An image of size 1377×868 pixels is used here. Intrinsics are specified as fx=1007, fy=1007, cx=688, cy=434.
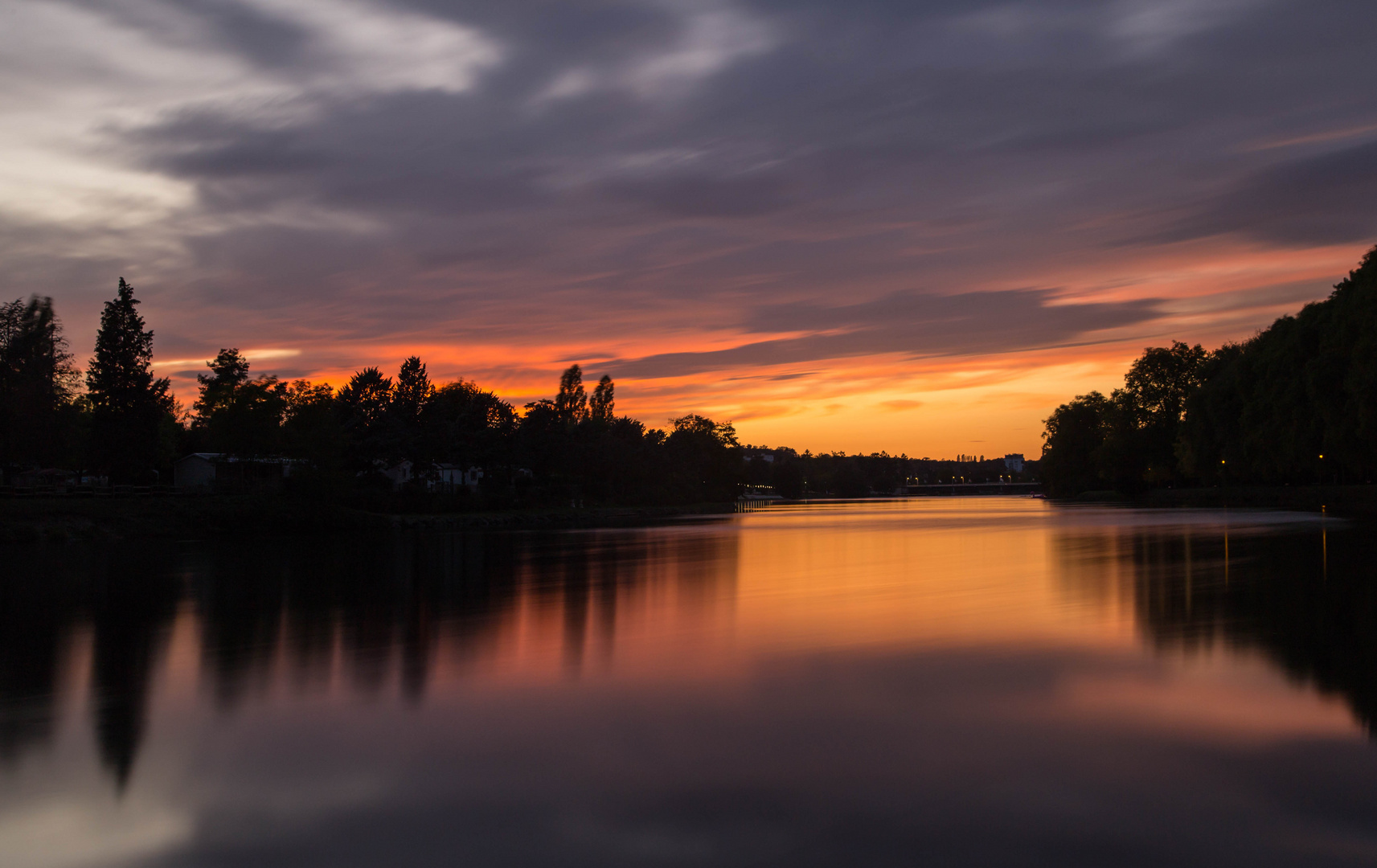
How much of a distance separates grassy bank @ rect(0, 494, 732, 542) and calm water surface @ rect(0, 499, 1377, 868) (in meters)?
26.6

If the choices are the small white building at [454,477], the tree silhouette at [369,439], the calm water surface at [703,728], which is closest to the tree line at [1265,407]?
the calm water surface at [703,728]

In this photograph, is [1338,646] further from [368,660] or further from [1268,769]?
[368,660]

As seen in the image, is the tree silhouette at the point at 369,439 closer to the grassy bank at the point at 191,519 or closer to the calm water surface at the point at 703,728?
the grassy bank at the point at 191,519

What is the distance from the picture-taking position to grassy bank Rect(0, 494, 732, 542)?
3912cm

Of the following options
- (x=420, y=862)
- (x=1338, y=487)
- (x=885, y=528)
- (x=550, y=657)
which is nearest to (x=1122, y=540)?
(x=885, y=528)

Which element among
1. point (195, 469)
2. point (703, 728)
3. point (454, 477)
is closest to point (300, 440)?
point (195, 469)

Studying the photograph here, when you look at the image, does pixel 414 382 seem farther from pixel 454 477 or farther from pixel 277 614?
pixel 277 614

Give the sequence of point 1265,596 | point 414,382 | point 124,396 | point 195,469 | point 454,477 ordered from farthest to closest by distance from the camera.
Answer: point 414,382 < point 454,477 < point 195,469 < point 124,396 < point 1265,596

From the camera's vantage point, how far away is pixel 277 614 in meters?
14.9

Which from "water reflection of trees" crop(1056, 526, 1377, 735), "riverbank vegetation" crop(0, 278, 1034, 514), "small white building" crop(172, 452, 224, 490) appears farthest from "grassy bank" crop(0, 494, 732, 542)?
"water reflection of trees" crop(1056, 526, 1377, 735)

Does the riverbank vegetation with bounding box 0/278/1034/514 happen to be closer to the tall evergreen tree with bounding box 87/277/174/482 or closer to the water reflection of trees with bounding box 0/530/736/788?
the tall evergreen tree with bounding box 87/277/174/482

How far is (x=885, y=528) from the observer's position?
45.2 m

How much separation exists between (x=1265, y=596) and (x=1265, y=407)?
51.4 m

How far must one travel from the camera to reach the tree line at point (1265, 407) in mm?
47156
